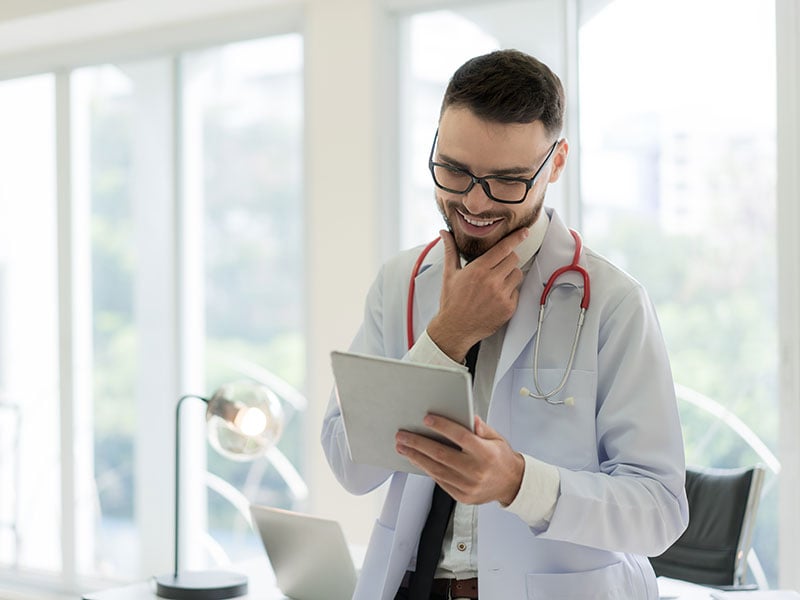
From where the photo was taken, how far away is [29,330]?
4.34 m

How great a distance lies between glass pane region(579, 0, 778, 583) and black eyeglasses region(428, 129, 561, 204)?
4.67ft

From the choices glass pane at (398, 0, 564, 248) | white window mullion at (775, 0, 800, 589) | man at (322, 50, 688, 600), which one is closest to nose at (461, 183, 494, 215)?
man at (322, 50, 688, 600)

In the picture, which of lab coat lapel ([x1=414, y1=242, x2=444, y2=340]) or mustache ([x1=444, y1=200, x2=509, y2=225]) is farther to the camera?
lab coat lapel ([x1=414, y1=242, x2=444, y2=340])

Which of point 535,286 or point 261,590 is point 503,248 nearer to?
point 535,286

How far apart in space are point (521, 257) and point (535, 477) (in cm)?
39

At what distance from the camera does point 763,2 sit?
273cm

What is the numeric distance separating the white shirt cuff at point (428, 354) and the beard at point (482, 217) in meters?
0.15

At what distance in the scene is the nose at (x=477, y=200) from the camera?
149cm

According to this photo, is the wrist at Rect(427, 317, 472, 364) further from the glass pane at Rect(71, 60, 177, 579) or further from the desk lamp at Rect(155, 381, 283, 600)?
the glass pane at Rect(71, 60, 177, 579)

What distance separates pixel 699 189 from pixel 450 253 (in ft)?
4.79

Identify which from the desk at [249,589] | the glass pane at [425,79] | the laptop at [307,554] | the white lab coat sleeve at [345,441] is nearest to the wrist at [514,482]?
the white lab coat sleeve at [345,441]

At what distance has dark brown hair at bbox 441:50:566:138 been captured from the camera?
1461 millimetres

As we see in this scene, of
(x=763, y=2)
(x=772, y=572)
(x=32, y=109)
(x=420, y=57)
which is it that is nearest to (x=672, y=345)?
(x=772, y=572)

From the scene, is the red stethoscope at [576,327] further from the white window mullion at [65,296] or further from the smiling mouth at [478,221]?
the white window mullion at [65,296]
